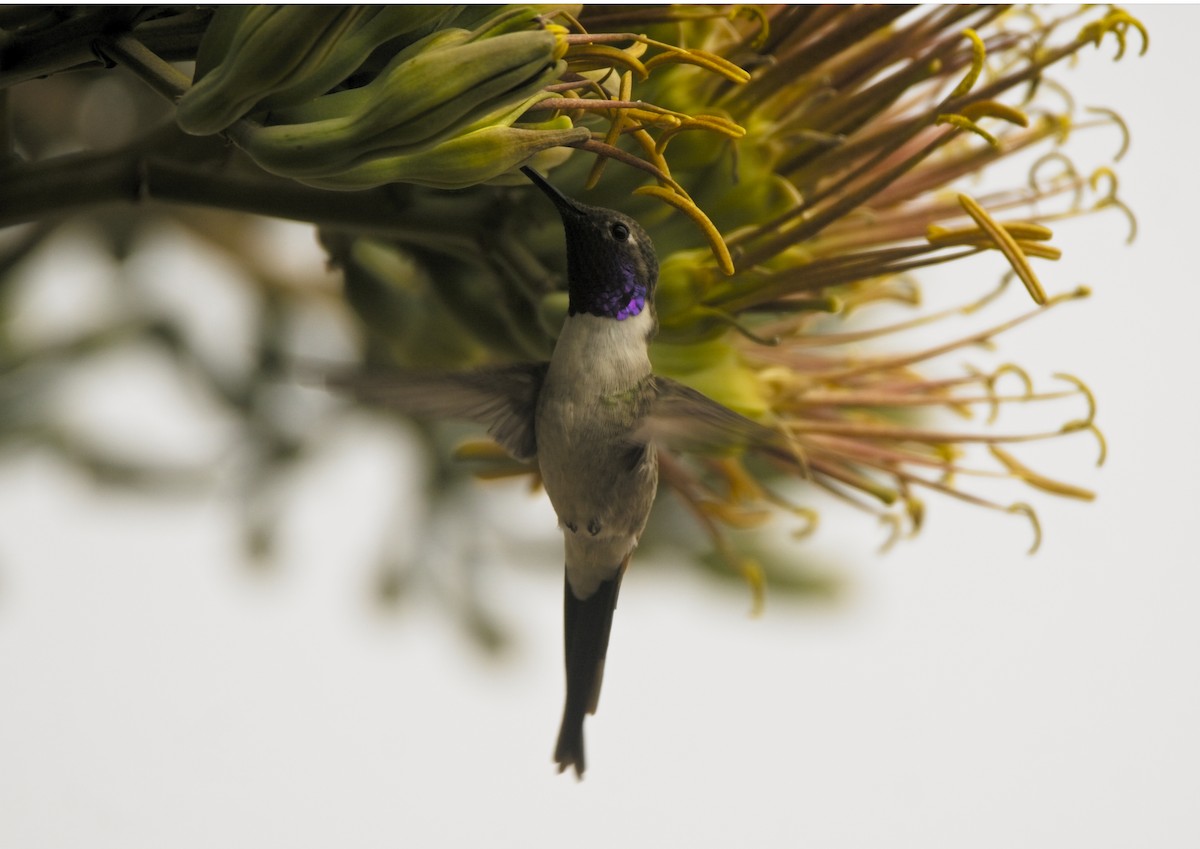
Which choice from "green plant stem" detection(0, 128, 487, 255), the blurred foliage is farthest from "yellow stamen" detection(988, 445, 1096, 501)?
"green plant stem" detection(0, 128, 487, 255)

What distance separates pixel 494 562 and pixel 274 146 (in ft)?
1.78

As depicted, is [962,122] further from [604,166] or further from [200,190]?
[200,190]

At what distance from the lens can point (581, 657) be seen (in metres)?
0.46

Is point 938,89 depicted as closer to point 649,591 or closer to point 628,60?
point 628,60

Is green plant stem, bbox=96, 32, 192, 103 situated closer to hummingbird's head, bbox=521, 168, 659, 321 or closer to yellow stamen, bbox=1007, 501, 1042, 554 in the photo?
hummingbird's head, bbox=521, 168, 659, 321

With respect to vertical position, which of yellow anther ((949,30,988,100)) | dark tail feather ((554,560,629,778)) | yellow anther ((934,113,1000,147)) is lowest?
dark tail feather ((554,560,629,778))

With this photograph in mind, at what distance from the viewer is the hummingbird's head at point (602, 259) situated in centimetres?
37

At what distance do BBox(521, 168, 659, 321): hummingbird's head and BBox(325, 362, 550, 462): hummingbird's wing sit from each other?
46 mm

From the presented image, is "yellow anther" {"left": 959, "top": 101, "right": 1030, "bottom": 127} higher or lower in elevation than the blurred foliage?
higher

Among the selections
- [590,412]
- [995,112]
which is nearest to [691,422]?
[590,412]

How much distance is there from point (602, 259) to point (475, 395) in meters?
0.07

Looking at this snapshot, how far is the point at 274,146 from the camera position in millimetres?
334

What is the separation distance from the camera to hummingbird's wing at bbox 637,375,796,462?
0.39 meters

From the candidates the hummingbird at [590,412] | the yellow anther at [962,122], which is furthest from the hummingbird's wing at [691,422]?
the yellow anther at [962,122]
